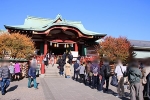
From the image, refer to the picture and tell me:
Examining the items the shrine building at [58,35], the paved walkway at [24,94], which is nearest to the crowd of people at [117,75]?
the paved walkway at [24,94]

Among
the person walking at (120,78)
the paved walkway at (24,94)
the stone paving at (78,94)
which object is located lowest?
the stone paving at (78,94)

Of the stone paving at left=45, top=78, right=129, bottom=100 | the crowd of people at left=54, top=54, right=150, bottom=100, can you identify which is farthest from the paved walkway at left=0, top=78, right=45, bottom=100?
the crowd of people at left=54, top=54, right=150, bottom=100

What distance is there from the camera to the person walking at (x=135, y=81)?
600cm

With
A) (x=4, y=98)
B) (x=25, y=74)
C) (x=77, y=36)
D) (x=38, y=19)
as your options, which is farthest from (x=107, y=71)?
(x=38, y=19)

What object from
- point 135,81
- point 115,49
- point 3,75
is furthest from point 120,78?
point 115,49

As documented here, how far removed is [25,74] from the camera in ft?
46.4

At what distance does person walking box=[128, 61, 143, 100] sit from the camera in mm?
6000

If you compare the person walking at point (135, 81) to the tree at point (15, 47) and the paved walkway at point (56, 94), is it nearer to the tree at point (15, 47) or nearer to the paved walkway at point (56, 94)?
the paved walkway at point (56, 94)

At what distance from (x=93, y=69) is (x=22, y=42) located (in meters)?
12.7

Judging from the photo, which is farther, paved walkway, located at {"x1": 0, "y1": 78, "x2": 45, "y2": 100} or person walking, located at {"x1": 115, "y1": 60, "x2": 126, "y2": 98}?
person walking, located at {"x1": 115, "y1": 60, "x2": 126, "y2": 98}

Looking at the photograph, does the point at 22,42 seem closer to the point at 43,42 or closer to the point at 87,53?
the point at 43,42

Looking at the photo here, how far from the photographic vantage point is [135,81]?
602cm

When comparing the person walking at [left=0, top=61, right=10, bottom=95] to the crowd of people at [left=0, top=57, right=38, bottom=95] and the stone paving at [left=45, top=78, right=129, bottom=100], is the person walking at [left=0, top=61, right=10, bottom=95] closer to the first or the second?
the crowd of people at [left=0, top=57, right=38, bottom=95]

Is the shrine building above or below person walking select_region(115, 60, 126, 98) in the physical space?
above
